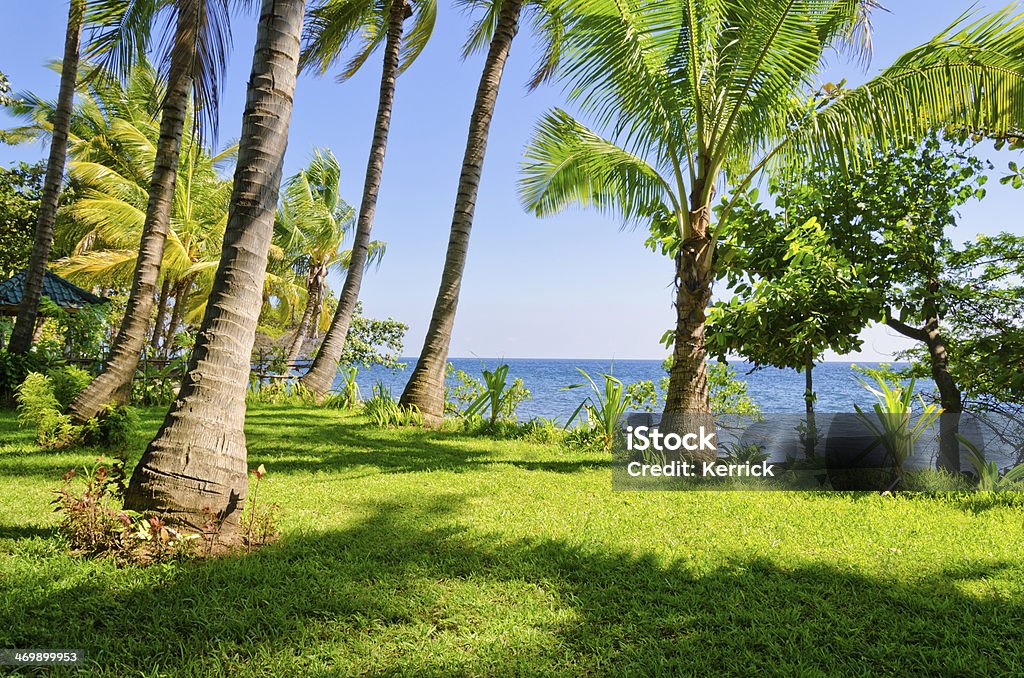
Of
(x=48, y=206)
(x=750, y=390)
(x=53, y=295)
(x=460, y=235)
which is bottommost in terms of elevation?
(x=750, y=390)

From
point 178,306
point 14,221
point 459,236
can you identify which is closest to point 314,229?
point 178,306

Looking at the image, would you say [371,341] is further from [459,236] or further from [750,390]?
[750,390]

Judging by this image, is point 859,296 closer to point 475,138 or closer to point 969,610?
point 969,610

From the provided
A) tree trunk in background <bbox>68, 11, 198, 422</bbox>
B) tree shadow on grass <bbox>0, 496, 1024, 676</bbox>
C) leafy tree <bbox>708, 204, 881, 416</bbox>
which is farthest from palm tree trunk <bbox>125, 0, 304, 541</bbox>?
leafy tree <bbox>708, 204, 881, 416</bbox>

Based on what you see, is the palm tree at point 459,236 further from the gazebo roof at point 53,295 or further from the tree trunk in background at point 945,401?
the gazebo roof at point 53,295

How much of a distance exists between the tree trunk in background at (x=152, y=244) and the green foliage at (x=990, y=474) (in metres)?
9.34

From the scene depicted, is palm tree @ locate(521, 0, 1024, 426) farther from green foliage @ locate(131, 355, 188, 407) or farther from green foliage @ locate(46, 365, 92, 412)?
green foliage @ locate(131, 355, 188, 407)

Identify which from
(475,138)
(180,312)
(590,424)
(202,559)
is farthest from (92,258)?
(202,559)

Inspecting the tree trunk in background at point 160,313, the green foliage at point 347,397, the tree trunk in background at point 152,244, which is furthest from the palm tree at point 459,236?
the tree trunk in background at point 160,313

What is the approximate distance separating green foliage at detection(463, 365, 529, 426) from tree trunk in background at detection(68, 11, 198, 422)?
15.5 ft

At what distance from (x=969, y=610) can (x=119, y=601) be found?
4.36 meters

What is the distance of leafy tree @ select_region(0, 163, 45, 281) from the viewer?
59.4 feet

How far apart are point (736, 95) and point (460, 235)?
4.60 metres

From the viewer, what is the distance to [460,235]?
930 cm
